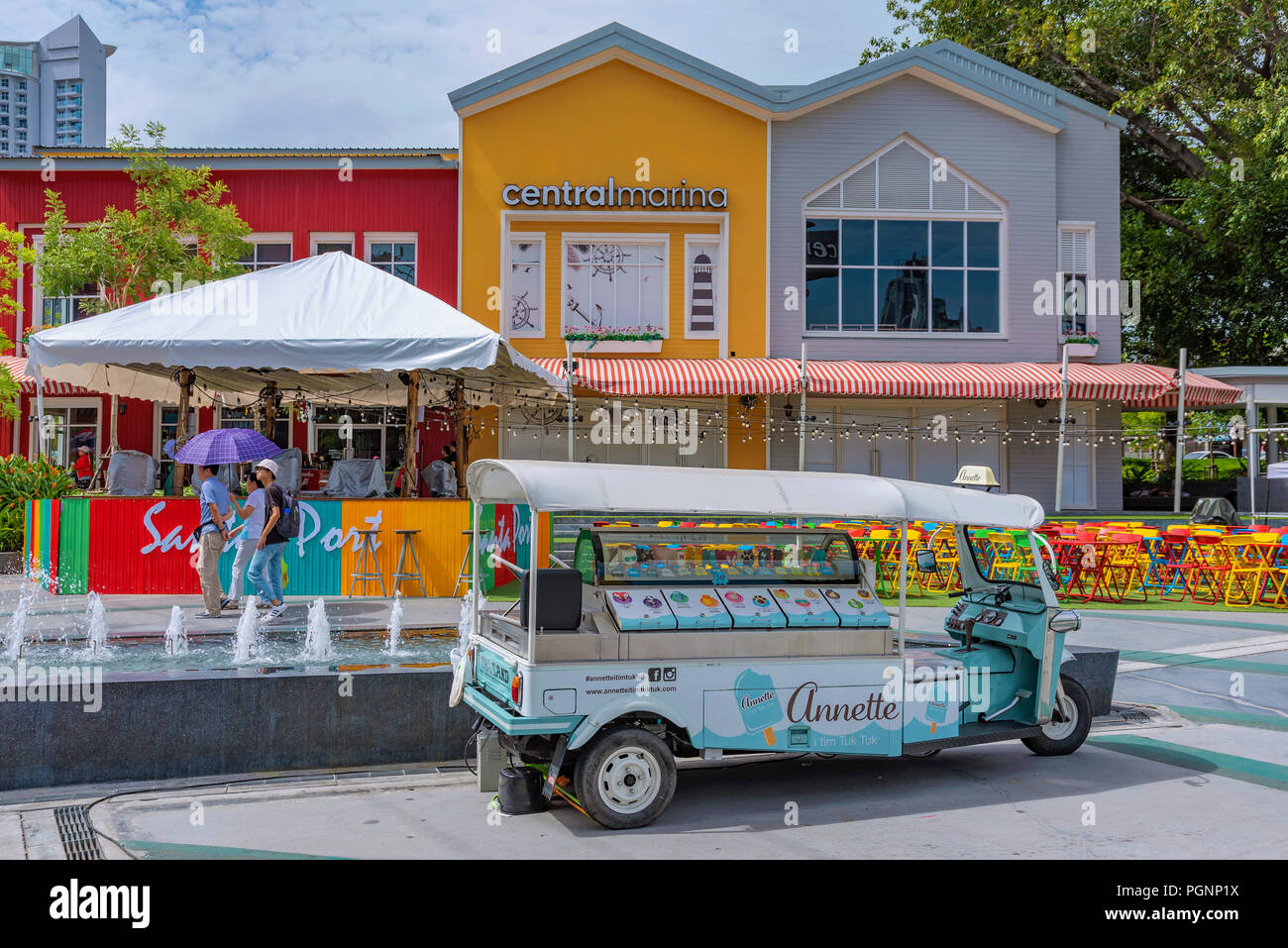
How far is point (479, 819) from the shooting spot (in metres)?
6.34

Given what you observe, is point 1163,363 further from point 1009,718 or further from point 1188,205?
point 1009,718

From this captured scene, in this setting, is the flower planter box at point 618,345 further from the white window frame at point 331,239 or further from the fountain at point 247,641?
the fountain at point 247,641

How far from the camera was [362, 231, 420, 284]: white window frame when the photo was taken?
24.2m

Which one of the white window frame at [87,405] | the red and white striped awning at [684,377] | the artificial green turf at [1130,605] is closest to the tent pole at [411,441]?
the red and white striped awning at [684,377]

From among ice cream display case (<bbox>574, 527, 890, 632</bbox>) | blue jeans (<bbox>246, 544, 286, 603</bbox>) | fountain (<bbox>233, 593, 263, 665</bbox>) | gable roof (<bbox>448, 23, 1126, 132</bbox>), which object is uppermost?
gable roof (<bbox>448, 23, 1126, 132</bbox>)

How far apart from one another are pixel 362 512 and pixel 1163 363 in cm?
2762

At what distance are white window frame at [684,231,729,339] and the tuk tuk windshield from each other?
54.2ft

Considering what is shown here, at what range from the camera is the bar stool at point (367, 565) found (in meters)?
14.3

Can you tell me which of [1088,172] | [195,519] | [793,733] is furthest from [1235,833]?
[1088,172]

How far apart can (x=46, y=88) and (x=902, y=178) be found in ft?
637

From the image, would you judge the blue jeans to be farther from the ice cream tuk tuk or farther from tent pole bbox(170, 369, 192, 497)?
the ice cream tuk tuk

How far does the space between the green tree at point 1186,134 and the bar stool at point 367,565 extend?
75.0 ft

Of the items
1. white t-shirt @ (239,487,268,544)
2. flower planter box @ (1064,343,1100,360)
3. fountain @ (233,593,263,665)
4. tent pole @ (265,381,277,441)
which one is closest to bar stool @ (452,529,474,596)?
white t-shirt @ (239,487,268,544)

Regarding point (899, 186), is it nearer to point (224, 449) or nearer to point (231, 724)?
point (224, 449)
